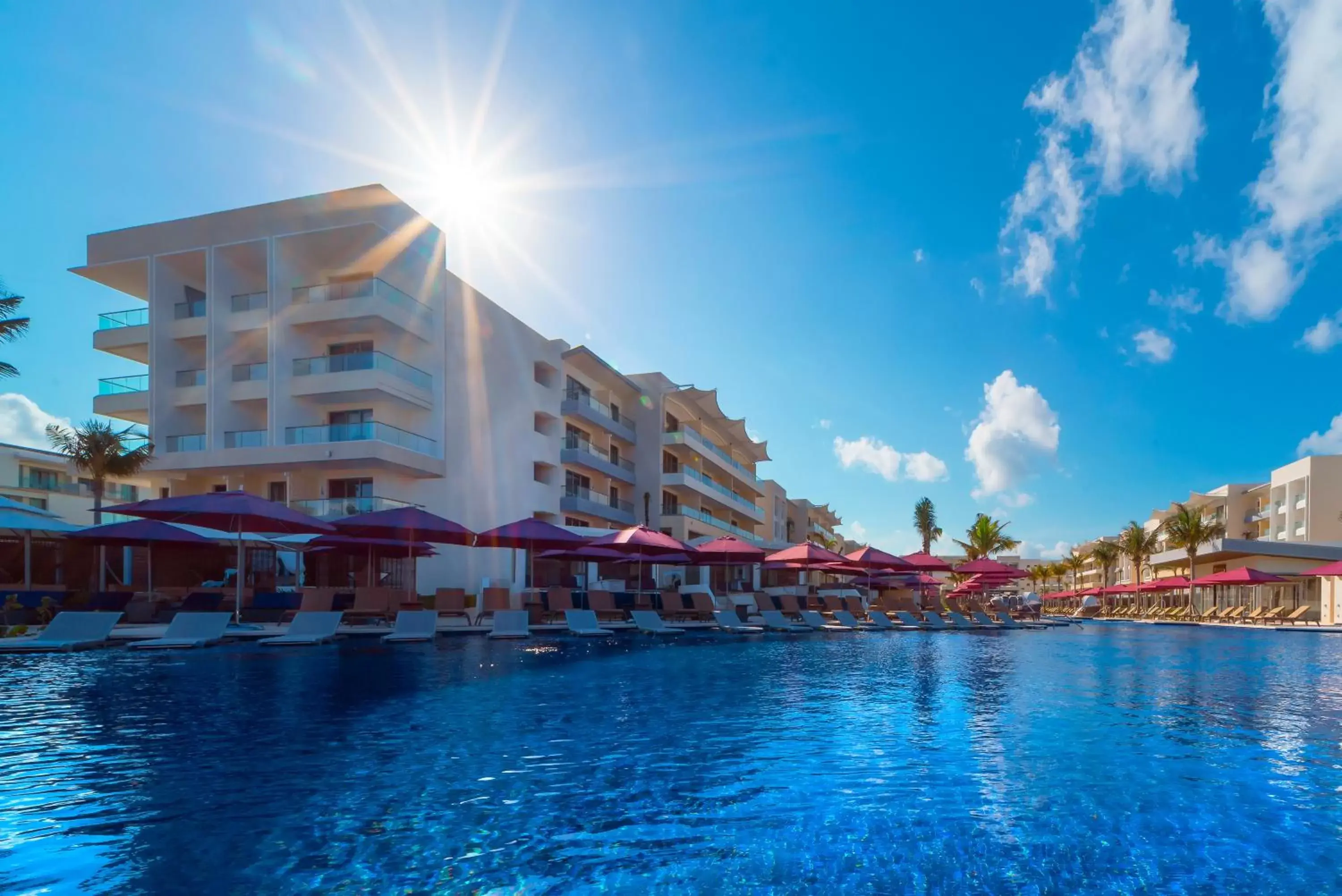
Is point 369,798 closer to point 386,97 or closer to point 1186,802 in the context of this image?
point 1186,802

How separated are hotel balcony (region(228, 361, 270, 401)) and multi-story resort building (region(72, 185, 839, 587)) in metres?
0.06

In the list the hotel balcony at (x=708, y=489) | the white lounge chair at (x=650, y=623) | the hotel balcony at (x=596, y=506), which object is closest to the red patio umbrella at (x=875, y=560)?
the white lounge chair at (x=650, y=623)

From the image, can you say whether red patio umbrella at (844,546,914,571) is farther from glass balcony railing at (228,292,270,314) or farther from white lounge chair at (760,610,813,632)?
glass balcony railing at (228,292,270,314)

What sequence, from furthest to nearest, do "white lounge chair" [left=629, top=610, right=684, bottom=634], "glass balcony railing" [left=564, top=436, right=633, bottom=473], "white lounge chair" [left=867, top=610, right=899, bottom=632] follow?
1. "glass balcony railing" [left=564, top=436, right=633, bottom=473]
2. "white lounge chair" [left=867, top=610, right=899, bottom=632]
3. "white lounge chair" [left=629, top=610, right=684, bottom=634]

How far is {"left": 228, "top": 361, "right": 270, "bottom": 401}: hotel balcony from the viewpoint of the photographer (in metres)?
29.1

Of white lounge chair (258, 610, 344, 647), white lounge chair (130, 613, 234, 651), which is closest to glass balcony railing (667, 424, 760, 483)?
white lounge chair (258, 610, 344, 647)

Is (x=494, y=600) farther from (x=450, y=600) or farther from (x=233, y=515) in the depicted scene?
(x=233, y=515)

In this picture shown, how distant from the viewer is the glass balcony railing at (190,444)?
29.2 m

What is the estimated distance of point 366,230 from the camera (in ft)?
94.6

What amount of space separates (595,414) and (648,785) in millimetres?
34961

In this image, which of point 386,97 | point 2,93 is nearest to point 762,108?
point 386,97

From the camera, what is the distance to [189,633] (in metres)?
13.5

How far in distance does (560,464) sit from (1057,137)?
82.4ft

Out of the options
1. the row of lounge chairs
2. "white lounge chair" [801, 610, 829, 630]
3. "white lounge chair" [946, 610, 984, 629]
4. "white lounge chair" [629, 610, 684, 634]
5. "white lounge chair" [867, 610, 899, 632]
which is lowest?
the row of lounge chairs
